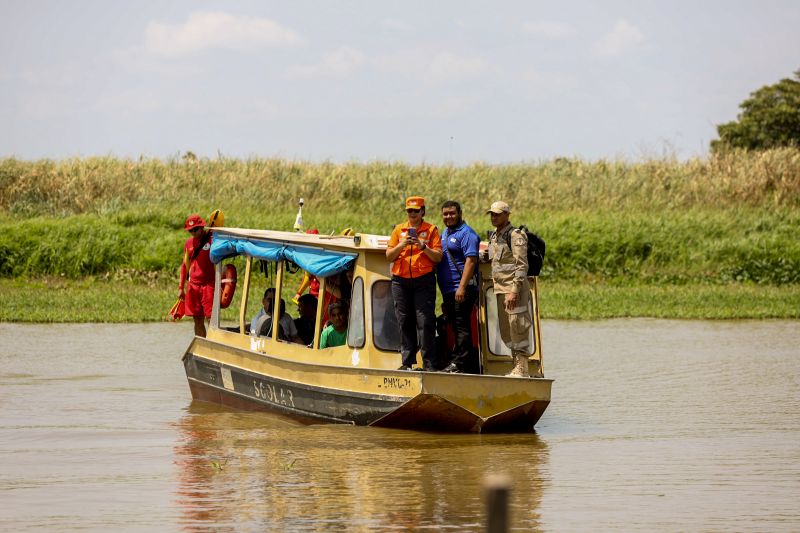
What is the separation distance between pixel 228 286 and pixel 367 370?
132 inches

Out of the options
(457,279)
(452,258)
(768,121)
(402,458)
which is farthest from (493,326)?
(768,121)

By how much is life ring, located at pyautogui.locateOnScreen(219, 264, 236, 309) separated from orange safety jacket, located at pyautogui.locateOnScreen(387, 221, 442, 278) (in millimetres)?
3350

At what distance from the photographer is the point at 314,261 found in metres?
13.0

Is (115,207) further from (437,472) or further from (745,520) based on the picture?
(745,520)

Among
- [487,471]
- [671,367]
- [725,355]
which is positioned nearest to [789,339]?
[725,355]

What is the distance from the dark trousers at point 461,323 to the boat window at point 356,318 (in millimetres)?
801

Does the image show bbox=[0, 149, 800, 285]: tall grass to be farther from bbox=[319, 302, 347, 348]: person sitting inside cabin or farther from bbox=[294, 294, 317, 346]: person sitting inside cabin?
bbox=[319, 302, 347, 348]: person sitting inside cabin

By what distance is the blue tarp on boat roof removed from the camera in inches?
504

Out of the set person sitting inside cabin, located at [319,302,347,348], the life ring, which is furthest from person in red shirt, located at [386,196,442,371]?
the life ring

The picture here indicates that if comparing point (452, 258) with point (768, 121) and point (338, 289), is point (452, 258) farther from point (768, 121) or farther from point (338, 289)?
point (768, 121)

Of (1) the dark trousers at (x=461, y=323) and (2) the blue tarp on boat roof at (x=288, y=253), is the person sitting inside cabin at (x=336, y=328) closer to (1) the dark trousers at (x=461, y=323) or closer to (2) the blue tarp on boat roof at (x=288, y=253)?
(2) the blue tarp on boat roof at (x=288, y=253)

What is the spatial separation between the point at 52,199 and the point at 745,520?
26080 mm

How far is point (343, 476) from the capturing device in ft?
34.3

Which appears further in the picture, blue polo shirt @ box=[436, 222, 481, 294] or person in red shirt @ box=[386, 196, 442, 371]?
blue polo shirt @ box=[436, 222, 481, 294]
